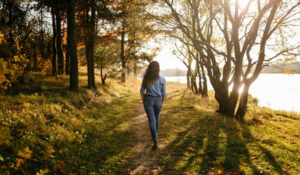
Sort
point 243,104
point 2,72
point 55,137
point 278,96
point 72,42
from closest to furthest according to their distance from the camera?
1. point 2,72
2. point 55,137
3. point 72,42
4. point 243,104
5. point 278,96

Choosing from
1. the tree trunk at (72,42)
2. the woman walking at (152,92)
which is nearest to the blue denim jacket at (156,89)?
the woman walking at (152,92)

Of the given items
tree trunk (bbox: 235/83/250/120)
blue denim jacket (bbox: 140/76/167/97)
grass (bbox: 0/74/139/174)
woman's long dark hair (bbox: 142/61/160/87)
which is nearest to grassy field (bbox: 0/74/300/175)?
grass (bbox: 0/74/139/174)

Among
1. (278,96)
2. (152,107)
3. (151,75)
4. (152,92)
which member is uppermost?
(151,75)

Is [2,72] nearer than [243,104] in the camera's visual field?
Yes

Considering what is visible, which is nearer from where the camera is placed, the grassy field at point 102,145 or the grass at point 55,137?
the grass at point 55,137

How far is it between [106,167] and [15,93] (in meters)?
4.80

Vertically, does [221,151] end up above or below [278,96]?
above

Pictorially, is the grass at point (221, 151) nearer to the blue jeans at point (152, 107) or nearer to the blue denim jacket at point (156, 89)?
the blue jeans at point (152, 107)

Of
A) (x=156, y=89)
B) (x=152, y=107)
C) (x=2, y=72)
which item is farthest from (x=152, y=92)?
(x=2, y=72)

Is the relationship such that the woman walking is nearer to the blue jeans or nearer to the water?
the blue jeans

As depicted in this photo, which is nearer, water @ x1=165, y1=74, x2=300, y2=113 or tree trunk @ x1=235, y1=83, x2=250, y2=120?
tree trunk @ x1=235, y1=83, x2=250, y2=120

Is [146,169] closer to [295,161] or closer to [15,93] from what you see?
[295,161]

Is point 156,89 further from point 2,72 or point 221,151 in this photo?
point 2,72

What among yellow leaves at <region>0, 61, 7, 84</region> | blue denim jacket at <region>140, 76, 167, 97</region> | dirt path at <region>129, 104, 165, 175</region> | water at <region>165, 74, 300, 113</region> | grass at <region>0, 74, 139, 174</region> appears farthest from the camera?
water at <region>165, 74, 300, 113</region>
